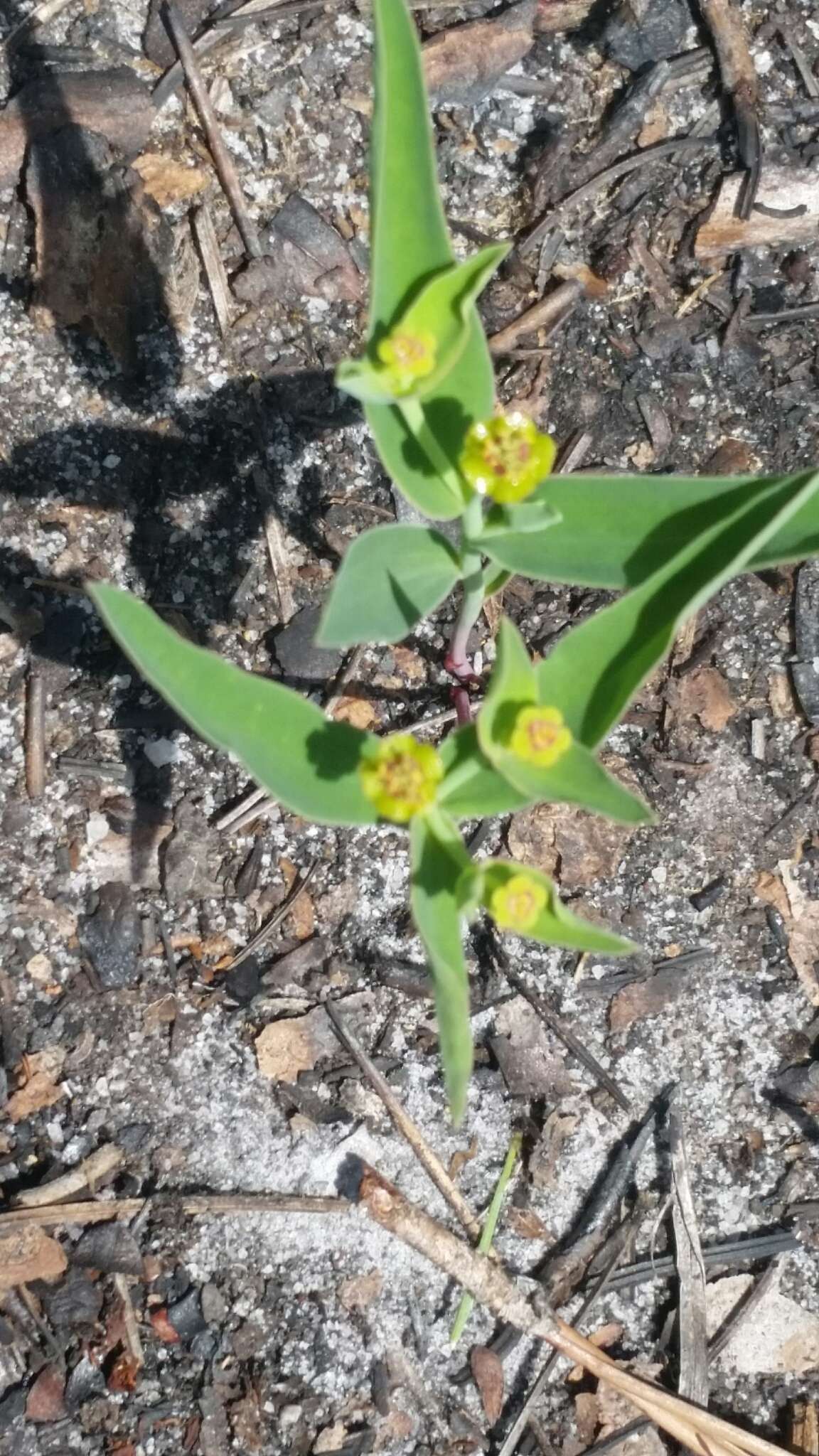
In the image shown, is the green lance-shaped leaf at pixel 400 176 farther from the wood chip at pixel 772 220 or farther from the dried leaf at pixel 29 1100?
the dried leaf at pixel 29 1100

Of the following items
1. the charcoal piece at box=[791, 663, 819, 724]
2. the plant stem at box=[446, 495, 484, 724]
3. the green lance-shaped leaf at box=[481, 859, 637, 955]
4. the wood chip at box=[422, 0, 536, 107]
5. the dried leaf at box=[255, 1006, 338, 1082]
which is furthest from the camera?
the wood chip at box=[422, 0, 536, 107]

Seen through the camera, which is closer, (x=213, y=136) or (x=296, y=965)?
(x=296, y=965)

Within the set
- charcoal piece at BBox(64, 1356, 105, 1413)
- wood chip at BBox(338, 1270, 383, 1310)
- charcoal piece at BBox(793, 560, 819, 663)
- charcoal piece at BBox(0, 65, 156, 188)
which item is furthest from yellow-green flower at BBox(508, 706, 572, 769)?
charcoal piece at BBox(0, 65, 156, 188)

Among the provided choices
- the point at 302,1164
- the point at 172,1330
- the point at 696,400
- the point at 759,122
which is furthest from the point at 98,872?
the point at 759,122

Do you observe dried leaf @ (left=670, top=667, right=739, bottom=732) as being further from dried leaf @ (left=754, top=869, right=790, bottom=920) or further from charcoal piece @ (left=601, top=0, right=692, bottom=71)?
charcoal piece @ (left=601, top=0, right=692, bottom=71)

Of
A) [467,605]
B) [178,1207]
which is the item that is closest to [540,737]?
[467,605]

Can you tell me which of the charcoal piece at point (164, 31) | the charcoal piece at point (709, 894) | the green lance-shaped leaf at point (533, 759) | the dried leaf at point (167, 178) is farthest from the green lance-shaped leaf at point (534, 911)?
the charcoal piece at point (164, 31)

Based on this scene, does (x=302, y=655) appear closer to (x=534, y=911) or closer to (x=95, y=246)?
(x=95, y=246)
